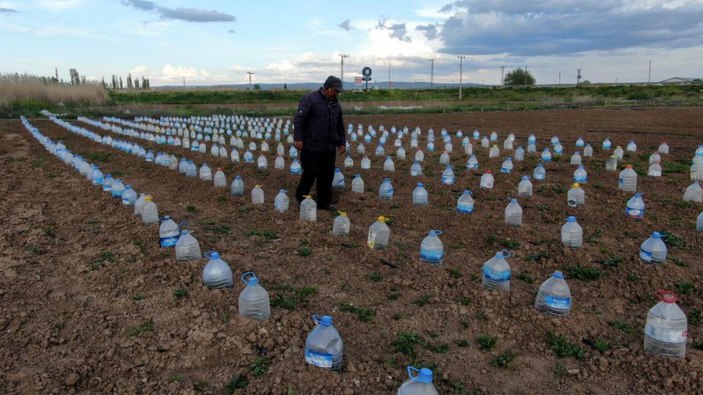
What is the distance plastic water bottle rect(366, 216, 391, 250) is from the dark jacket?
5.51 feet

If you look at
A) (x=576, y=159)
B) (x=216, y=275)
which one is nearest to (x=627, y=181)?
(x=576, y=159)

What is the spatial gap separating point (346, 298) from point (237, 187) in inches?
167

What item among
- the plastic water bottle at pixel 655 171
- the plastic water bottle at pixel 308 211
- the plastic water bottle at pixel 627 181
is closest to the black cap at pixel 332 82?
the plastic water bottle at pixel 308 211

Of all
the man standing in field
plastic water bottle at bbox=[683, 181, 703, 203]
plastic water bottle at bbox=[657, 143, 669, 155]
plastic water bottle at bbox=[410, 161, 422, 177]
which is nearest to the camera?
the man standing in field

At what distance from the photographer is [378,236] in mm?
5570

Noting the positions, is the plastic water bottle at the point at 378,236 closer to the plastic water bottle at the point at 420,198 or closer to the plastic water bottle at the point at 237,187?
the plastic water bottle at the point at 420,198

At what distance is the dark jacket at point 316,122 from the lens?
21.7ft

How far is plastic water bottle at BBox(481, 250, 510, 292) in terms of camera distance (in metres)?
4.44

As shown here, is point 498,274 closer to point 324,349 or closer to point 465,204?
point 324,349

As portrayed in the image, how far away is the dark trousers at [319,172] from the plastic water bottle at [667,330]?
14.2 ft

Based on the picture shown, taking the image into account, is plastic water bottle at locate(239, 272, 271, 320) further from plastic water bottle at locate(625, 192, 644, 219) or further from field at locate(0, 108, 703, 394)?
plastic water bottle at locate(625, 192, 644, 219)

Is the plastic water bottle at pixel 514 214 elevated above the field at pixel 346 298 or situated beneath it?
elevated above

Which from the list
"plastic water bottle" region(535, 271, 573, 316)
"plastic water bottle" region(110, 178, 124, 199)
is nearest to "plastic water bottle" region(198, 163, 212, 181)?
"plastic water bottle" region(110, 178, 124, 199)

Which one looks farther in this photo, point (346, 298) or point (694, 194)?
point (694, 194)
